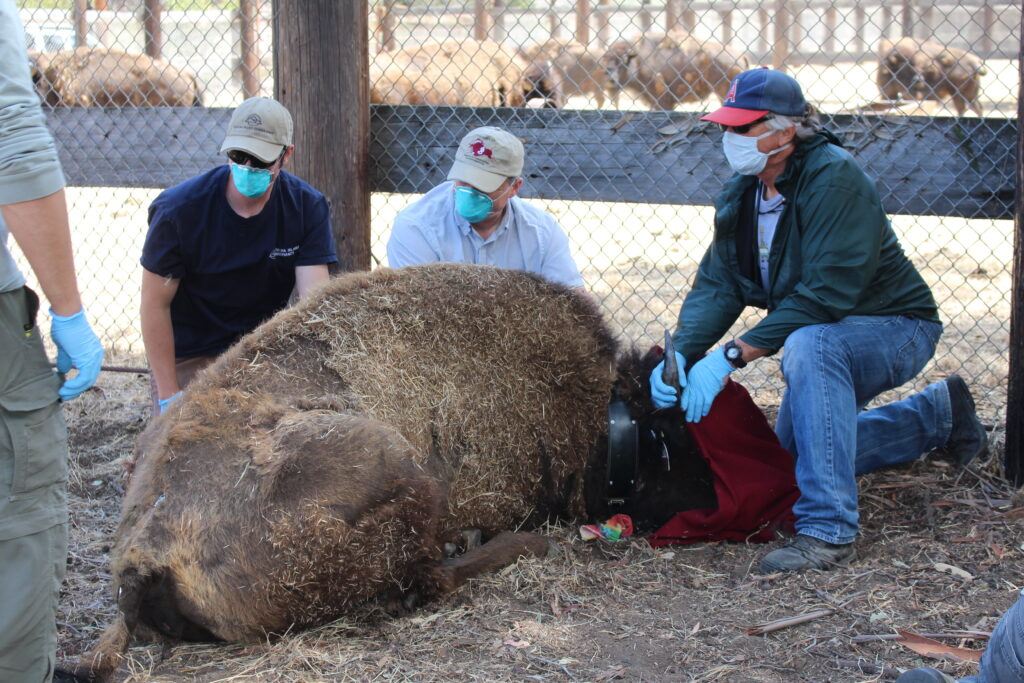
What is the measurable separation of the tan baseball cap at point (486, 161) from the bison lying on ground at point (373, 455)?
1.58 ft

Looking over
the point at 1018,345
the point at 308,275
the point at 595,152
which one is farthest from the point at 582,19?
Result: the point at 1018,345

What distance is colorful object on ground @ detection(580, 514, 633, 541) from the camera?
14.1 feet

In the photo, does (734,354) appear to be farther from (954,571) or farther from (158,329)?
(158,329)

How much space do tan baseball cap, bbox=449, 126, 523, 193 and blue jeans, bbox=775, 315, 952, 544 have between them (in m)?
1.40

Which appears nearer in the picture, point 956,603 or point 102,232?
point 956,603

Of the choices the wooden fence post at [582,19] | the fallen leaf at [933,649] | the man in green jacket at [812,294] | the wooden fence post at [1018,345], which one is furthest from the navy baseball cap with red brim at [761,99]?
the wooden fence post at [582,19]

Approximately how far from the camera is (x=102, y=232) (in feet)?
34.2

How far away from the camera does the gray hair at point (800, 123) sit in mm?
4066

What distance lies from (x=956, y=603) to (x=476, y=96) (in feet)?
34.4

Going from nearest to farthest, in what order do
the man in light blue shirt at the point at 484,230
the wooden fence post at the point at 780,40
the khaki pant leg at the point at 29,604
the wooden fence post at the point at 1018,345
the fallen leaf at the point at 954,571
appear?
the khaki pant leg at the point at 29,604, the fallen leaf at the point at 954,571, the wooden fence post at the point at 1018,345, the man in light blue shirt at the point at 484,230, the wooden fence post at the point at 780,40

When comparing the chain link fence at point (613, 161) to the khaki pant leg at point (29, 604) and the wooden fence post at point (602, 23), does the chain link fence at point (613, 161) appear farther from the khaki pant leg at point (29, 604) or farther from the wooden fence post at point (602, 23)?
the khaki pant leg at point (29, 604)

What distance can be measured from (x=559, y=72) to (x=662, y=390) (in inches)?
407

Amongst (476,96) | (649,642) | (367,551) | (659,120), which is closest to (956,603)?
(649,642)

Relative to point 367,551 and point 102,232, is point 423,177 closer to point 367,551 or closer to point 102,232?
point 367,551
